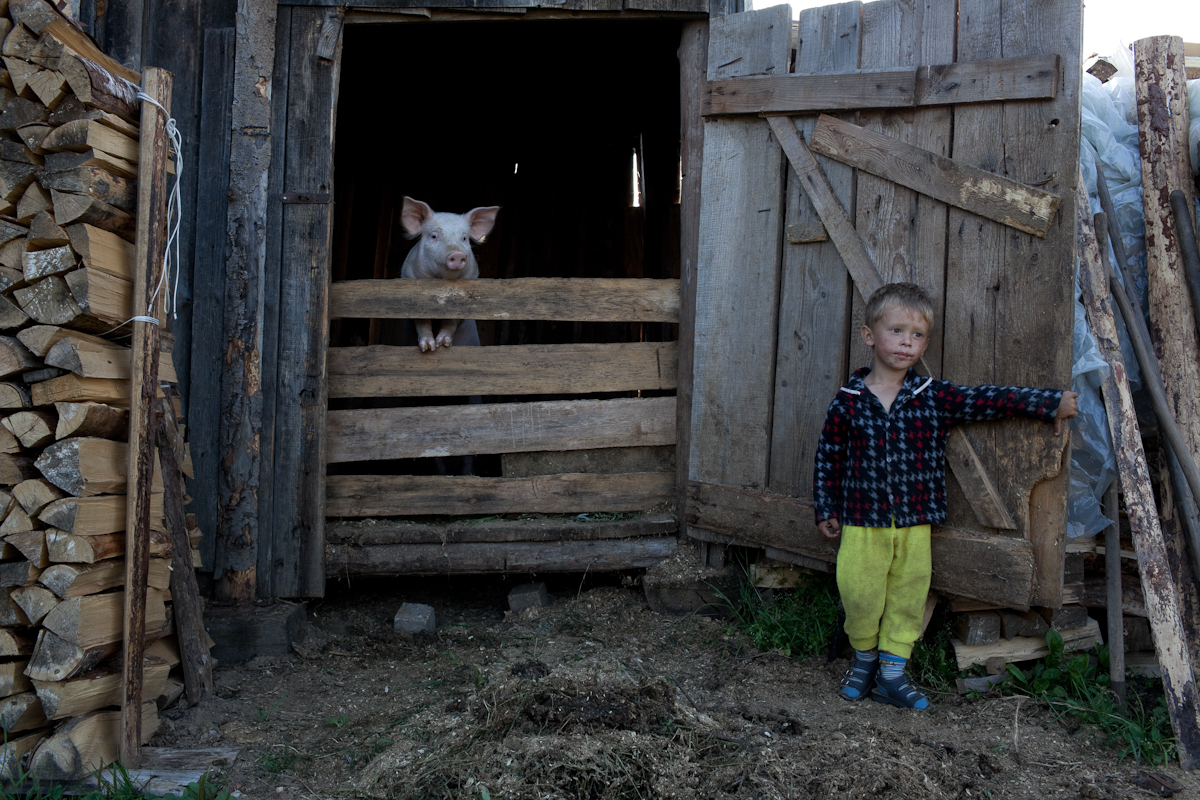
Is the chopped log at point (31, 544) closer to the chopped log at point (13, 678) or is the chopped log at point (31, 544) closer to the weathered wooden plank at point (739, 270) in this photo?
the chopped log at point (13, 678)

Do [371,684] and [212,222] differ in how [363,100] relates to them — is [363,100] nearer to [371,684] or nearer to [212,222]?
[212,222]

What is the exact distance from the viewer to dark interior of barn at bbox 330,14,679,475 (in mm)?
6562

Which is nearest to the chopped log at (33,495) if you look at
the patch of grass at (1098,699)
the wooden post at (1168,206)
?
the patch of grass at (1098,699)

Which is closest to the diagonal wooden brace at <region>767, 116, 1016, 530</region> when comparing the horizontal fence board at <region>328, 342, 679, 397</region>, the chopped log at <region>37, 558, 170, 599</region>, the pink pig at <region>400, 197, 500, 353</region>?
the horizontal fence board at <region>328, 342, 679, 397</region>

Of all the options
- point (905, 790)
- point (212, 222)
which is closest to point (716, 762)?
point (905, 790)

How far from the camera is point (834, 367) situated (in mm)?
3611

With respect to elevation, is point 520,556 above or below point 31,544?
below

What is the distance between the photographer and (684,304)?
434 centimetres

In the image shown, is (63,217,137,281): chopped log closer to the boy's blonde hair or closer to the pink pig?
the pink pig

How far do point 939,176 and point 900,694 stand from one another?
2108 mm

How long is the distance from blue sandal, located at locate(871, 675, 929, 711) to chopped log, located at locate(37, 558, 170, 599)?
9.37ft

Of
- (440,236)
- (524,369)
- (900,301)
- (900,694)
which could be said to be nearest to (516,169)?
(440,236)

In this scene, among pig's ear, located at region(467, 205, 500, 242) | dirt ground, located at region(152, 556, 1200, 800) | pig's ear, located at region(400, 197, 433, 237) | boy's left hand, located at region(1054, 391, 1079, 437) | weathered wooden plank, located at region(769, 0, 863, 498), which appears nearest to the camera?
dirt ground, located at region(152, 556, 1200, 800)

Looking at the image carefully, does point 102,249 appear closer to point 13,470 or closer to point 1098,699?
point 13,470
